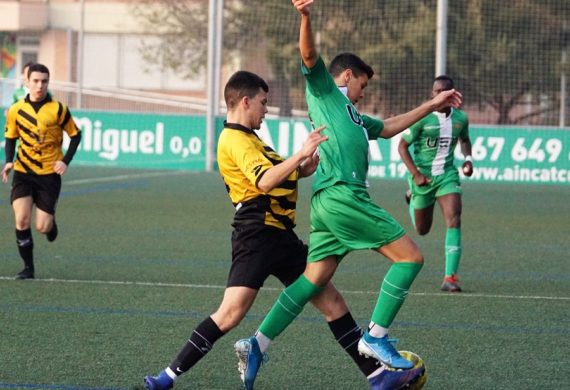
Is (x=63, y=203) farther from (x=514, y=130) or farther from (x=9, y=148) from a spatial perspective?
(x=514, y=130)

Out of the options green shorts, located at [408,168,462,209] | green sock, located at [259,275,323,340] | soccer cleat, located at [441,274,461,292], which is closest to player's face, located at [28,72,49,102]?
green shorts, located at [408,168,462,209]

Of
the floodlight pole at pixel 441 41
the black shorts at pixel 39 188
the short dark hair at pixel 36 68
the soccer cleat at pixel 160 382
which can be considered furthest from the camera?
the floodlight pole at pixel 441 41

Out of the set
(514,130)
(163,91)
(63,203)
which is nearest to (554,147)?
(514,130)

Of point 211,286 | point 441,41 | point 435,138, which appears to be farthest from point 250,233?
point 441,41

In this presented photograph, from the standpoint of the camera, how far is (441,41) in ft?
81.4

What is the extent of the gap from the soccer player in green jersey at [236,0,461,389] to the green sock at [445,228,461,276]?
389 centimetres

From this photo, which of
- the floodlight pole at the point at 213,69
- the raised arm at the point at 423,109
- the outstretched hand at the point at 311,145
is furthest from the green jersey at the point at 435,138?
the floodlight pole at the point at 213,69

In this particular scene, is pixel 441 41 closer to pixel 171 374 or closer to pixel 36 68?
pixel 36 68

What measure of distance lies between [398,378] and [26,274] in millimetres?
5317

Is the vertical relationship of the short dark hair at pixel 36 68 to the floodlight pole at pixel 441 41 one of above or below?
below

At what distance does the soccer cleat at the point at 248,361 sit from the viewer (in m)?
6.60

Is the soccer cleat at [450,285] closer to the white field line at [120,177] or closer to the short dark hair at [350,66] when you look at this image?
the short dark hair at [350,66]

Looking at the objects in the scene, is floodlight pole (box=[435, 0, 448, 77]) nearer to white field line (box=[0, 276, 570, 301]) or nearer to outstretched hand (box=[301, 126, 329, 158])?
white field line (box=[0, 276, 570, 301])

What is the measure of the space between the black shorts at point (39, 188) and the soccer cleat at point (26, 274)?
0.56 m
